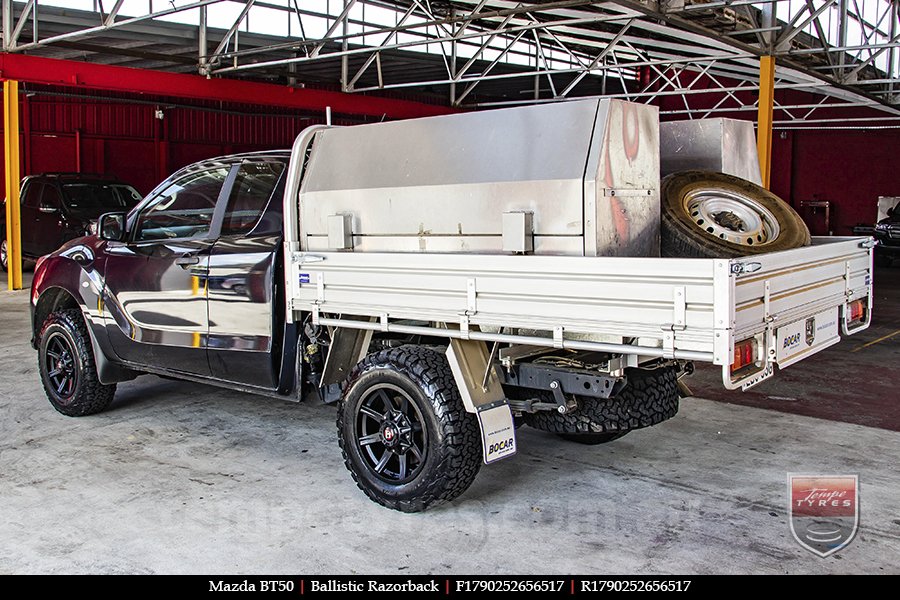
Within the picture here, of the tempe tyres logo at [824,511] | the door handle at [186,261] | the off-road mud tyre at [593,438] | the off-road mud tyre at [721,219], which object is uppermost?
the off-road mud tyre at [721,219]

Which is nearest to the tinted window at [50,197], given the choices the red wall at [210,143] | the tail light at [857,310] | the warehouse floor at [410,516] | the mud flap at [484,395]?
the red wall at [210,143]

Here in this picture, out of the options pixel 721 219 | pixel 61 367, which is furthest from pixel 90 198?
pixel 721 219

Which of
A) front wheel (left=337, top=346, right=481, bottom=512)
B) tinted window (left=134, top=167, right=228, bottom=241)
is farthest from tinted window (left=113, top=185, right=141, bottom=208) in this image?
front wheel (left=337, top=346, right=481, bottom=512)

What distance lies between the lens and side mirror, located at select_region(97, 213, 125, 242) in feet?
17.2

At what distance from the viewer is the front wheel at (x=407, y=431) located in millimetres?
3676

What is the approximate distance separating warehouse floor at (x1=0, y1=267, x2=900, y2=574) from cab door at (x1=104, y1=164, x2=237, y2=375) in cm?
57

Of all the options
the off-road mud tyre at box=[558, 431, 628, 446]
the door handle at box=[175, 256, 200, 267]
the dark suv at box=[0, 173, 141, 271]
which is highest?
the dark suv at box=[0, 173, 141, 271]

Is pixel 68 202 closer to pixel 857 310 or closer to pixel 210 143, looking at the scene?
pixel 210 143

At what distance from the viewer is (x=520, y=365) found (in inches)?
149

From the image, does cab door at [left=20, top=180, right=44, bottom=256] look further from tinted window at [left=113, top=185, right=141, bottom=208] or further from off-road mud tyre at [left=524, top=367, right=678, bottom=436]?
off-road mud tyre at [left=524, top=367, right=678, bottom=436]

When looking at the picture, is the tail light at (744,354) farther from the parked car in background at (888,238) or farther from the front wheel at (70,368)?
the parked car in background at (888,238)

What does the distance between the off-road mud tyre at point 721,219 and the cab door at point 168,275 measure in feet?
8.23

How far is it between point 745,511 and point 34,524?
10.5 ft

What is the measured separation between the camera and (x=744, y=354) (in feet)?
10.7
